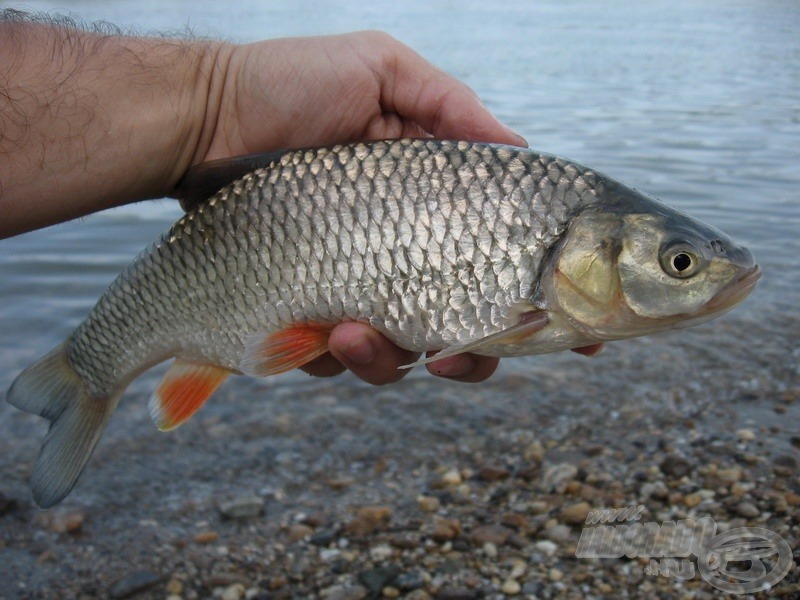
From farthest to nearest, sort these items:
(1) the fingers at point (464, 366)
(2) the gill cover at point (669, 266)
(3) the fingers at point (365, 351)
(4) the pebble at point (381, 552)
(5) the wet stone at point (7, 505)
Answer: (5) the wet stone at point (7, 505)
(4) the pebble at point (381, 552)
(1) the fingers at point (464, 366)
(3) the fingers at point (365, 351)
(2) the gill cover at point (669, 266)

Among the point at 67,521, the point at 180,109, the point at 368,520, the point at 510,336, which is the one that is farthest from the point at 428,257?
the point at 67,521

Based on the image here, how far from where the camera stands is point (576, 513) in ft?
13.8

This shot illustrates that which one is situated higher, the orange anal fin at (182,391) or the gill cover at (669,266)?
the gill cover at (669,266)

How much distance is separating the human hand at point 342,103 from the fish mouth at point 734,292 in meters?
0.78

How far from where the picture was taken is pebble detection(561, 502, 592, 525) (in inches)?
163

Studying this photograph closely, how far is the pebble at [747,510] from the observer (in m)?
4.01

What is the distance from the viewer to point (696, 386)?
566cm

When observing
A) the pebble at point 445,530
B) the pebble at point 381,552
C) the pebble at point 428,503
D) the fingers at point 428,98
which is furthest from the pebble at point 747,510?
the fingers at point 428,98

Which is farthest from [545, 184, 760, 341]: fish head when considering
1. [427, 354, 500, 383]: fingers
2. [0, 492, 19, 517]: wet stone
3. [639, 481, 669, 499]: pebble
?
[0, 492, 19, 517]: wet stone

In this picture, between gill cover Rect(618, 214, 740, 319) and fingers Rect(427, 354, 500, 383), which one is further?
fingers Rect(427, 354, 500, 383)

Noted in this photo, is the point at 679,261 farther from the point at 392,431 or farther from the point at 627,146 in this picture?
the point at 627,146

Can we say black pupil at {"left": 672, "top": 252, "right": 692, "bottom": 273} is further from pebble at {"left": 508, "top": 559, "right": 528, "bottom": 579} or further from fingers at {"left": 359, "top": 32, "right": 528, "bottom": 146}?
pebble at {"left": 508, "top": 559, "right": 528, "bottom": 579}

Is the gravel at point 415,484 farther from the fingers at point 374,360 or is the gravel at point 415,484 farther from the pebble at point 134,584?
the fingers at point 374,360

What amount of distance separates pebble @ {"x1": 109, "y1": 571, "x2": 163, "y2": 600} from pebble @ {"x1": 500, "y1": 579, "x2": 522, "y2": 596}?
5.49 feet
